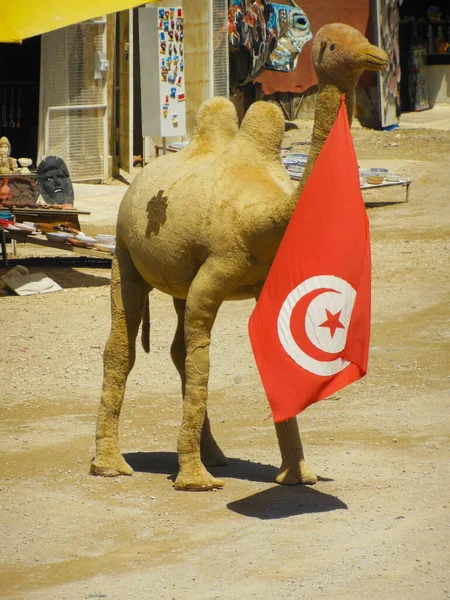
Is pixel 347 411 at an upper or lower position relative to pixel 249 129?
lower

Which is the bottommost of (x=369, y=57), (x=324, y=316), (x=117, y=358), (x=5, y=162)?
(x=117, y=358)

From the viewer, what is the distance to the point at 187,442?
6391mm

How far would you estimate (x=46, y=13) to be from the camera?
13250 millimetres

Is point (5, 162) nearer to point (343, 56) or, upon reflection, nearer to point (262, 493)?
point (262, 493)

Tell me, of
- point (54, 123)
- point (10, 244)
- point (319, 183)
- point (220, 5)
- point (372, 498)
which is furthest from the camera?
point (220, 5)

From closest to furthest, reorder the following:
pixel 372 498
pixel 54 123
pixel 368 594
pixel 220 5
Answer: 1. pixel 368 594
2. pixel 372 498
3. pixel 54 123
4. pixel 220 5

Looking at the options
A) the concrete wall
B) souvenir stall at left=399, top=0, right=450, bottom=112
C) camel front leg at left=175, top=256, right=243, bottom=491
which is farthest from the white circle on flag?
the concrete wall

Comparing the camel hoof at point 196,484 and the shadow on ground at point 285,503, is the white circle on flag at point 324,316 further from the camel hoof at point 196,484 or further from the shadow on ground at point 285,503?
the camel hoof at point 196,484

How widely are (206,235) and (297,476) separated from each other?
4.94 feet

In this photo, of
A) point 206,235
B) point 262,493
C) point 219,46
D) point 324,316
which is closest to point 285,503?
point 262,493

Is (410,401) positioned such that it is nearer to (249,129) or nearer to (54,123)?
(249,129)

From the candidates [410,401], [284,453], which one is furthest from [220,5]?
[284,453]

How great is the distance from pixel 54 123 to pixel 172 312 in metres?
7.54

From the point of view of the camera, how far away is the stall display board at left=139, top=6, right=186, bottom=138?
1811 cm
